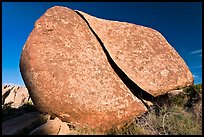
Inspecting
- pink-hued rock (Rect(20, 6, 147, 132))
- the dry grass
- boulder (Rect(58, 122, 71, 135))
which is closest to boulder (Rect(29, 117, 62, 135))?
boulder (Rect(58, 122, 71, 135))

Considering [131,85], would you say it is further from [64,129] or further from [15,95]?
[15,95]

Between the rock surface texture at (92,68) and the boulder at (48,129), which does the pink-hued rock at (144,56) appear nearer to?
the rock surface texture at (92,68)

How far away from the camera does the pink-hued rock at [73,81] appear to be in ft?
21.5

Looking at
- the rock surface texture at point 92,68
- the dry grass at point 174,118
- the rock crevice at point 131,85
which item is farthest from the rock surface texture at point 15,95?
the dry grass at point 174,118

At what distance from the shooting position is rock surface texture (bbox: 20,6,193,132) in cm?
659

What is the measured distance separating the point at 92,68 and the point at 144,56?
1.44m

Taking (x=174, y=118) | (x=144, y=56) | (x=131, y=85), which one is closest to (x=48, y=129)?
(x=131, y=85)

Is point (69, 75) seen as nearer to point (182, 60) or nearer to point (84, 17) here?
point (84, 17)

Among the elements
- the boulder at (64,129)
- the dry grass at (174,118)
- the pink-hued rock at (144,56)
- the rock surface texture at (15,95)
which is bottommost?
the rock surface texture at (15,95)

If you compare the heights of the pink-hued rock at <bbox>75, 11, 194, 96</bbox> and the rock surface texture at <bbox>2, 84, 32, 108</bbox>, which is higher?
the pink-hued rock at <bbox>75, 11, 194, 96</bbox>

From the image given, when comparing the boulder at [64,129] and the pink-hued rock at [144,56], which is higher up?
the pink-hued rock at [144,56]

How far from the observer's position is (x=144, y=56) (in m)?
7.49

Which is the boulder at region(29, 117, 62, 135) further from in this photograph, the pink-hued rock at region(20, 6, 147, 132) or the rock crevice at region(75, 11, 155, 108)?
the rock crevice at region(75, 11, 155, 108)

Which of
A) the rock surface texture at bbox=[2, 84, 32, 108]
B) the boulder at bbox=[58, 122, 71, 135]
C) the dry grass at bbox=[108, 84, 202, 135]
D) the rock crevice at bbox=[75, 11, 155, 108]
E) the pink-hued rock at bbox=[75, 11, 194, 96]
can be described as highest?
the pink-hued rock at bbox=[75, 11, 194, 96]
